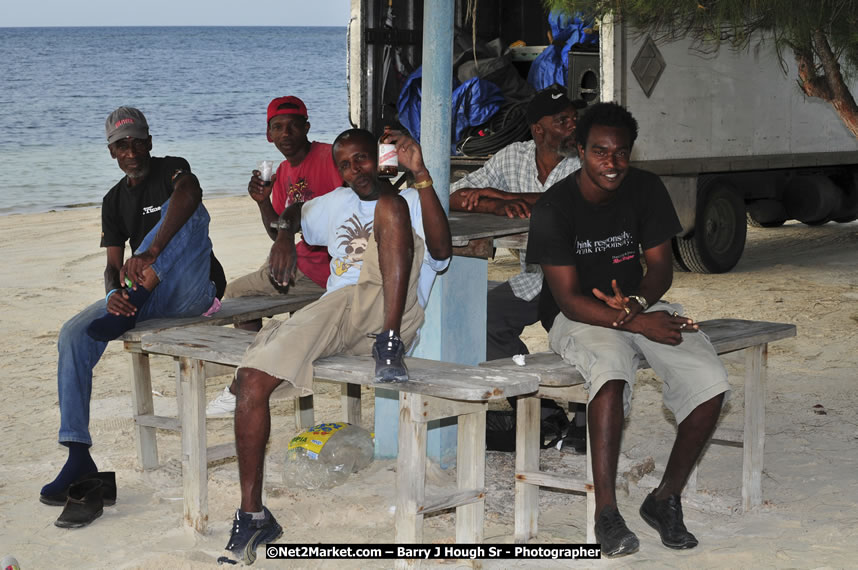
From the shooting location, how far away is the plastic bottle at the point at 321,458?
14.5 feet

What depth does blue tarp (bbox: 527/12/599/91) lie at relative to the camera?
8.26m

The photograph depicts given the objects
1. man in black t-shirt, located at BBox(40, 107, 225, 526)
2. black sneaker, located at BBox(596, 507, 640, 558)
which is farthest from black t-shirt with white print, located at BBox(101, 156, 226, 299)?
black sneaker, located at BBox(596, 507, 640, 558)

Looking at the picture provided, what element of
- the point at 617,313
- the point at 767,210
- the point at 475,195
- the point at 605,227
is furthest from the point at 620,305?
the point at 767,210

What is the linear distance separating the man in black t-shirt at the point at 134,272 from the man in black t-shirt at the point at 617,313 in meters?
1.59

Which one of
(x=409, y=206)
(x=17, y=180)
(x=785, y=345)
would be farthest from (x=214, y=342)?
(x=17, y=180)

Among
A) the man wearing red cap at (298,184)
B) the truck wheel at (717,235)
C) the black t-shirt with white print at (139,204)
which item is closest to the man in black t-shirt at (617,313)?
the man wearing red cap at (298,184)

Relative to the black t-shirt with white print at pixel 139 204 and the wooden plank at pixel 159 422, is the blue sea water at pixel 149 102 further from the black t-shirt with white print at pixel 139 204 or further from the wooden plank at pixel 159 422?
the wooden plank at pixel 159 422

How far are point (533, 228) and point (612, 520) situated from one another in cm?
109

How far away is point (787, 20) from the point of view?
13.7ft

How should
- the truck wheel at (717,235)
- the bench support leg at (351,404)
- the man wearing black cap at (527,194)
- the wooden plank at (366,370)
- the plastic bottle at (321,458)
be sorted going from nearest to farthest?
the wooden plank at (366,370) → the plastic bottle at (321,458) → the man wearing black cap at (527,194) → the bench support leg at (351,404) → the truck wheel at (717,235)

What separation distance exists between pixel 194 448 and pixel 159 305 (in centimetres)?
89

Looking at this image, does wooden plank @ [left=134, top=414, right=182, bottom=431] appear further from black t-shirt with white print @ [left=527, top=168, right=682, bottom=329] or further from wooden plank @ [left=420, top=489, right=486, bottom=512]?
black t-shirt with white print @ [left=527, top=168, right=682, bottom=329]

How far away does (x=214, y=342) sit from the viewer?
4.03 meters

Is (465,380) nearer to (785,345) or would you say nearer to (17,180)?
(785,345)
